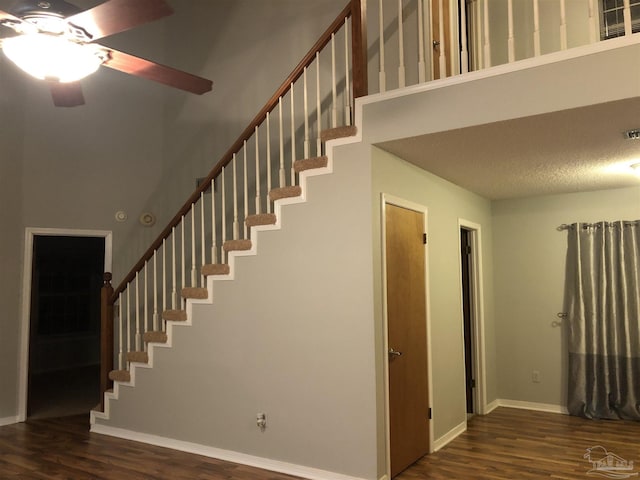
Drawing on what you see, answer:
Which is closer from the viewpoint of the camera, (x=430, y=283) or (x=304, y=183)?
(x=304, y=183)

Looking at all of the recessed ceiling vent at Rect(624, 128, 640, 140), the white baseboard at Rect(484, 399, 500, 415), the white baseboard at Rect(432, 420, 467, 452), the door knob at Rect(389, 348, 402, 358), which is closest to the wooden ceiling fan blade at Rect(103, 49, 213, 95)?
the door knob at Rect(389, 348, 402, 358)

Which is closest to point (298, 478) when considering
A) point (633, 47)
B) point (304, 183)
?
point (304, 183)

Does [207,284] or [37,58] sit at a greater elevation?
[37,58]

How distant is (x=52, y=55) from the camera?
7.93 ft

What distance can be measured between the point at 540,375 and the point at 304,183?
11.0 feet

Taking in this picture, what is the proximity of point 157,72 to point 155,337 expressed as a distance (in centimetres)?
245

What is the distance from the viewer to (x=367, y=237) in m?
3.47

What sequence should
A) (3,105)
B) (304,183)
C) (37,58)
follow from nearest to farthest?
1. (37,58)
2. (304,183)
3. (3,105)

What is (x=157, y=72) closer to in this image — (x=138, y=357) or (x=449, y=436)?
(x=138, y=357)

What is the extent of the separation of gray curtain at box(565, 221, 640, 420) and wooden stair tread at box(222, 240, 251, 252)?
3.25 meters

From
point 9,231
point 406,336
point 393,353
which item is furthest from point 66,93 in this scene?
point 9,231

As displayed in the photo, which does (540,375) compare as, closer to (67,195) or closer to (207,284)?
(207,284)

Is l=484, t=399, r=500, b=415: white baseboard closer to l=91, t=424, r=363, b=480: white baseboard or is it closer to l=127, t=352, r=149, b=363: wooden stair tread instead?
l=91, t=424, r=363, b=480: white baseboard

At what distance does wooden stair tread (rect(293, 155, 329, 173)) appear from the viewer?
3.67 m
